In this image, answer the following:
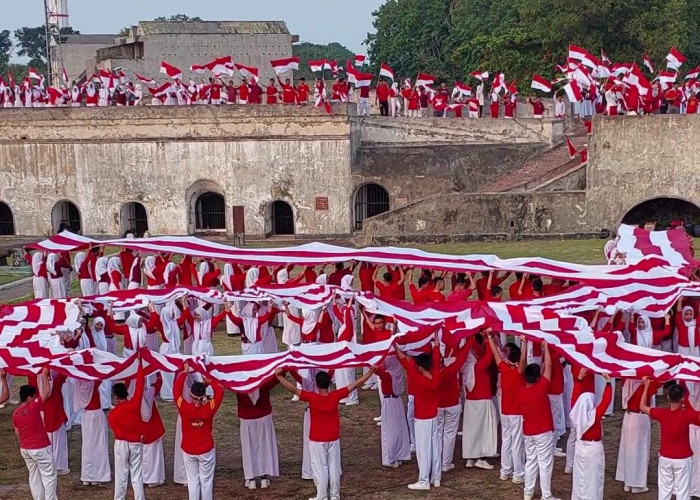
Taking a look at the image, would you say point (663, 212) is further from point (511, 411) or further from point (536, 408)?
point (536, 408)

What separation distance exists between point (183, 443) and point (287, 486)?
1.64 meters

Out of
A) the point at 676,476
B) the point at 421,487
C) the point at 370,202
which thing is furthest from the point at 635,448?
the point at 370,202

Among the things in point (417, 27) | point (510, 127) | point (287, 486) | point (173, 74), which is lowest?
point (287, 486)

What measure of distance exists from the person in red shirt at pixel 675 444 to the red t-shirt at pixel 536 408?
102 centimetres

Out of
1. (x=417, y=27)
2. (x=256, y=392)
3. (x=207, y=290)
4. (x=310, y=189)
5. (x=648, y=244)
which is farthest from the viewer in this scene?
(x=417, y=27)

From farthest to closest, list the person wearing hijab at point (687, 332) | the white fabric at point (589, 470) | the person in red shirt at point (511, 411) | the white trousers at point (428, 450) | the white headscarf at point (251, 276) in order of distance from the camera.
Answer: the white headscarf at point (251, 276)
the person wearing hijab at point (687, 332)
the white trousers at point (428, 450)
the person in red shirt at point (511, 411)
the white fabric at point (589, 470)

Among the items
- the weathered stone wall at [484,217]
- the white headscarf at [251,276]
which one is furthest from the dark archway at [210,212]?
the white headscarf at [251,276]

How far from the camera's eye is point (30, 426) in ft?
33.6

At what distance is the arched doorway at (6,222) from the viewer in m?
35.2

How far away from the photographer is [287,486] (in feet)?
37.0

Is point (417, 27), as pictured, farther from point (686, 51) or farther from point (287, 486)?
point (287, 486)

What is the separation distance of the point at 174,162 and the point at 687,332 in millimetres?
22775

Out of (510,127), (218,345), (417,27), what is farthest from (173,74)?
(417,27)

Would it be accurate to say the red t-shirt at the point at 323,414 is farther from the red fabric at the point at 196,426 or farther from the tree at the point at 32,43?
the tree at the point at 32,43
